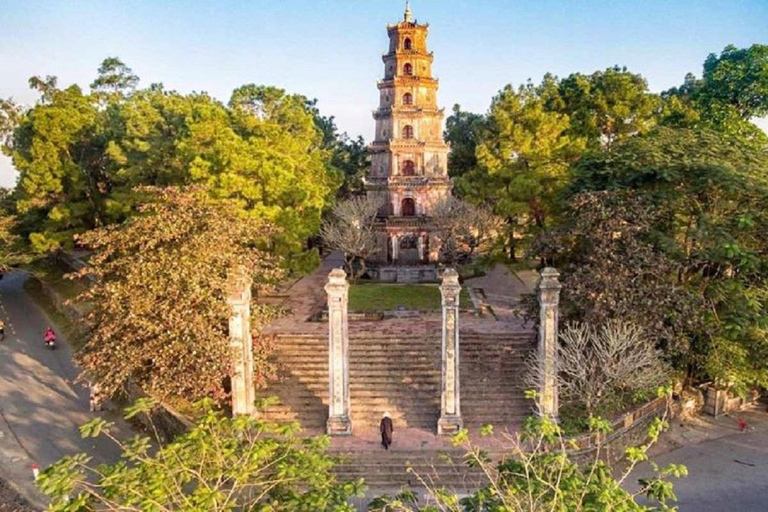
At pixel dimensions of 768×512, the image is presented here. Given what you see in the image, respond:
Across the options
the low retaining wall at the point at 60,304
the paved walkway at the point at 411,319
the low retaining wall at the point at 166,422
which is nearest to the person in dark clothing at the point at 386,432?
the low retaining wall at the point at 166,422

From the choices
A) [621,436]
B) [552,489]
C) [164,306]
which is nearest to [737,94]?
[621,436]

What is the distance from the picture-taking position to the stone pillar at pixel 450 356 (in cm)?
1376

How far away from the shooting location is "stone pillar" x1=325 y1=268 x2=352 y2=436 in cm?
1358

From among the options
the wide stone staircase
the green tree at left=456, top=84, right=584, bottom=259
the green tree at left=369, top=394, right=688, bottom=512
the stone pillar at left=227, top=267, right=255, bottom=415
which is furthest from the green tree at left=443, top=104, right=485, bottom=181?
the green tree at left=369, top=394, right=688, bottom=512

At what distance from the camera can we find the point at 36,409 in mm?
17234

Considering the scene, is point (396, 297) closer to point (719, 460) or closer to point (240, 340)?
point (240, 340)

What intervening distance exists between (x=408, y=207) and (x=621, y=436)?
19223 mm

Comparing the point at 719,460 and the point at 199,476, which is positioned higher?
the point at 199,476

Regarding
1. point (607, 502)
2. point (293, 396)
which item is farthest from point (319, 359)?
point (607, 502)

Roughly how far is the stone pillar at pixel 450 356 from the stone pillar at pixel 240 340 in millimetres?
5011

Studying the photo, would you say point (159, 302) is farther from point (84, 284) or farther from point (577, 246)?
Result: point (84, 284)

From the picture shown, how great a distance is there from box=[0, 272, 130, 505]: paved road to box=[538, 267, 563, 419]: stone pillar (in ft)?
36.8

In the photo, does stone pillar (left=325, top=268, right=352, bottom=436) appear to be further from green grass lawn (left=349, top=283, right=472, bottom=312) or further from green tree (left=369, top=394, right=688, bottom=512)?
green grass lawn (left=349, top=283, right=472, bottom=312)

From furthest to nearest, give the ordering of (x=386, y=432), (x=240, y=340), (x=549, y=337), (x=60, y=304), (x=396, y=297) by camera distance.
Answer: (x=60, y=304), (x=396, y=297), (x=240, y=340), (x=549, y=337), (x=386, y=432)
